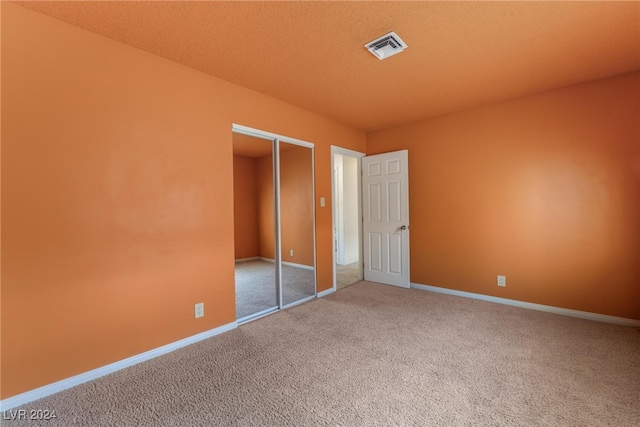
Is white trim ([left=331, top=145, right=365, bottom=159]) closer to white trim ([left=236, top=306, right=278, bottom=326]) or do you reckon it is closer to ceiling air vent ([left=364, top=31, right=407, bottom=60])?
ceiling air vent ([left=364, top=31, right=407, bottom=60])

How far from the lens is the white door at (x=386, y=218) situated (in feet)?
13.7

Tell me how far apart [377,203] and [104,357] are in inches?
147

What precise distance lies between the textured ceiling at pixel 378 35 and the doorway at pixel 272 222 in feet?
2.72

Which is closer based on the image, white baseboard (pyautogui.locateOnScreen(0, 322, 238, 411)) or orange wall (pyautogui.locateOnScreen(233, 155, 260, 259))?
white baseboard (pyautogui.locateOnScreen(0, 322, 238, 411))

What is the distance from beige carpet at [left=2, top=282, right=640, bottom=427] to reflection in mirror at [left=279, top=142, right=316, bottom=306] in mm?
1031

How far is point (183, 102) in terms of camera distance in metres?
2.49

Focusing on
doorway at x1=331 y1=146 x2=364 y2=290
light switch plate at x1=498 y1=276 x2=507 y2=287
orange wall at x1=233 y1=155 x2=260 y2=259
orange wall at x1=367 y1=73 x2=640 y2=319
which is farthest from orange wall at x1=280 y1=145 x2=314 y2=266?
light switch plate at x1=498 y1=276 x2=507 y2=287

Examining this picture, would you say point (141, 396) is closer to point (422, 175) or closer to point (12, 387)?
point (12, 387)

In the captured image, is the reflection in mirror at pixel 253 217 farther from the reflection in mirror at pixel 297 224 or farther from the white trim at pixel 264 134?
the white trim at pixel 264 134

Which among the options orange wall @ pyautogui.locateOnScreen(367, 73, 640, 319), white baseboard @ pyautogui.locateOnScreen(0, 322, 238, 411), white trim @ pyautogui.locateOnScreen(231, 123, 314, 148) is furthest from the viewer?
white trim @ pyautogui.locateOnScreen(231, 123, 314, 148)

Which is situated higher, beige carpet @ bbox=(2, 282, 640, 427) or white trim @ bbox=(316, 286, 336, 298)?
white trim @ bbox=(316, 286, 336, 298)

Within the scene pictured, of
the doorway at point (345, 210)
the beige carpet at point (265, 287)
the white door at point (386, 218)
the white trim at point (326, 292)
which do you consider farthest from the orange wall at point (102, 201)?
the doorway at point (345, 210)

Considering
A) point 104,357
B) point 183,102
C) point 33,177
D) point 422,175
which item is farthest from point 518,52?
point 104,357

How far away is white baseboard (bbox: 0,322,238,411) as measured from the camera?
1719 mm
